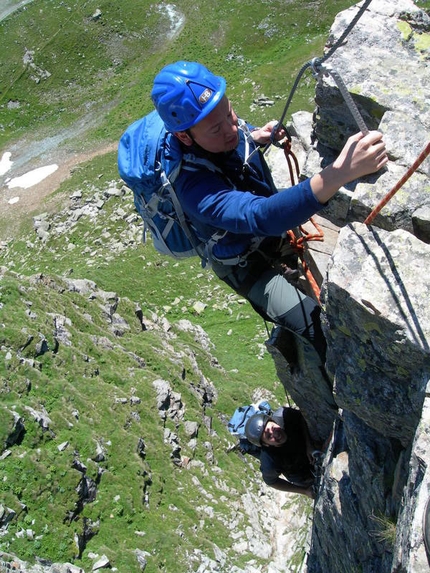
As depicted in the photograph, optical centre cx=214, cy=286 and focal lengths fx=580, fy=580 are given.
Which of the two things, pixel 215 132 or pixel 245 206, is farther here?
pixel 215 132

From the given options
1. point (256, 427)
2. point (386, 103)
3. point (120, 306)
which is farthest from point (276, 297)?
point (120, 306)

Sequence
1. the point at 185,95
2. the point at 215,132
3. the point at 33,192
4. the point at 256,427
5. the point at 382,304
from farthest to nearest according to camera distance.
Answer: the point at 33,192 < the point at 256,427 < the point at 215,132 < the point at 185,95 < the point at 382,304

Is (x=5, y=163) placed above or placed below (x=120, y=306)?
below

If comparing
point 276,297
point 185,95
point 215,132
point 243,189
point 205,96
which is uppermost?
point 185,95

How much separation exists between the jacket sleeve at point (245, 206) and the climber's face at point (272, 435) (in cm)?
720

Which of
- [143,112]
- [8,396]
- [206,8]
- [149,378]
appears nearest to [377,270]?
[8,396]

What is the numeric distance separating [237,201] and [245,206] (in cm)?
17

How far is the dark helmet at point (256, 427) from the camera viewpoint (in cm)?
1316

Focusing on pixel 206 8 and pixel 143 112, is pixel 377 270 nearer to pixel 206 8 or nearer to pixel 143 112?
pixel 143 112

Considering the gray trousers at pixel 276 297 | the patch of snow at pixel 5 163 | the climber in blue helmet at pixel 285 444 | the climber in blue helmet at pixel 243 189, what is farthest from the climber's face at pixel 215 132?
the patch of snow at pixel 5 163

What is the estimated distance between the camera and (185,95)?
23.6 ft

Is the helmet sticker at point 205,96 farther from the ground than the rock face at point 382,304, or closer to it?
farther from the ground

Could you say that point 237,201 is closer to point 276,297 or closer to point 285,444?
point 276,297

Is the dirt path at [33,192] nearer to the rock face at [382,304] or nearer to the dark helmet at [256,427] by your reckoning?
the dark helmet at [256,427]
